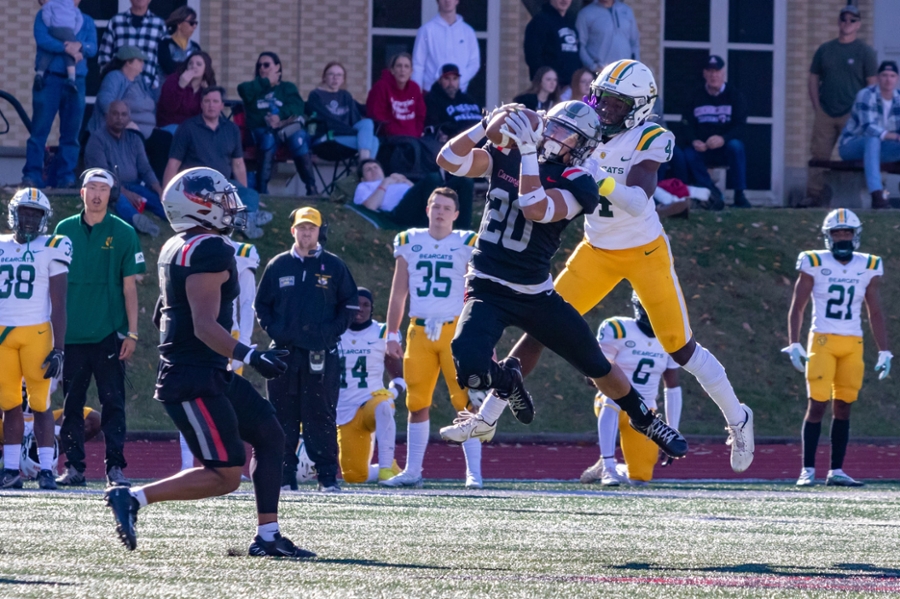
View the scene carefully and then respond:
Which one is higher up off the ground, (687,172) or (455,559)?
(687,172)

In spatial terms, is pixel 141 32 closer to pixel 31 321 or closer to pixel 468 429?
pixel 31 321

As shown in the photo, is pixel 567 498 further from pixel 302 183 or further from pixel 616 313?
pixel 302 183

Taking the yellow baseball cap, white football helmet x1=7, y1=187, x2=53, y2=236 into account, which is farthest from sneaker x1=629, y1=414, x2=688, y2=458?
white football helmet x1=7, y1=187, x2=53, y2=236

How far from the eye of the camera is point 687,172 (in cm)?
1789

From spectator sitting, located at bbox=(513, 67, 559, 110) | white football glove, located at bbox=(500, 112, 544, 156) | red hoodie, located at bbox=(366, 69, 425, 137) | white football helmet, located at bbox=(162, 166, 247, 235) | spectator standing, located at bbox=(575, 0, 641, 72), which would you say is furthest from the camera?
spectator standing, located at bbox=(575, 0, 641, 72)

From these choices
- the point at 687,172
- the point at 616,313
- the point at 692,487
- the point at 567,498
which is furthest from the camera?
the point at 687,172

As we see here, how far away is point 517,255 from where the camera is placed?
22.8 ft

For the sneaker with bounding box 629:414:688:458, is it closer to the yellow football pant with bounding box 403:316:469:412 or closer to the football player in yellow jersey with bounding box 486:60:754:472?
the football player in yellow jersey with bounding box 486:60:754:472

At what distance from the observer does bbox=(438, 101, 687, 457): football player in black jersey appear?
6832 millimetres

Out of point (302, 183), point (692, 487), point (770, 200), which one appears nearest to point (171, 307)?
point (692, 487)

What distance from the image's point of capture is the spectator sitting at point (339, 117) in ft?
52.9

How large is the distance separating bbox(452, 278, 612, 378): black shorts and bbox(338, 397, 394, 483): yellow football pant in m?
4.25

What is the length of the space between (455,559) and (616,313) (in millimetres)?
10151

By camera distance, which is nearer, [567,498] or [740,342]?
[567,498]
